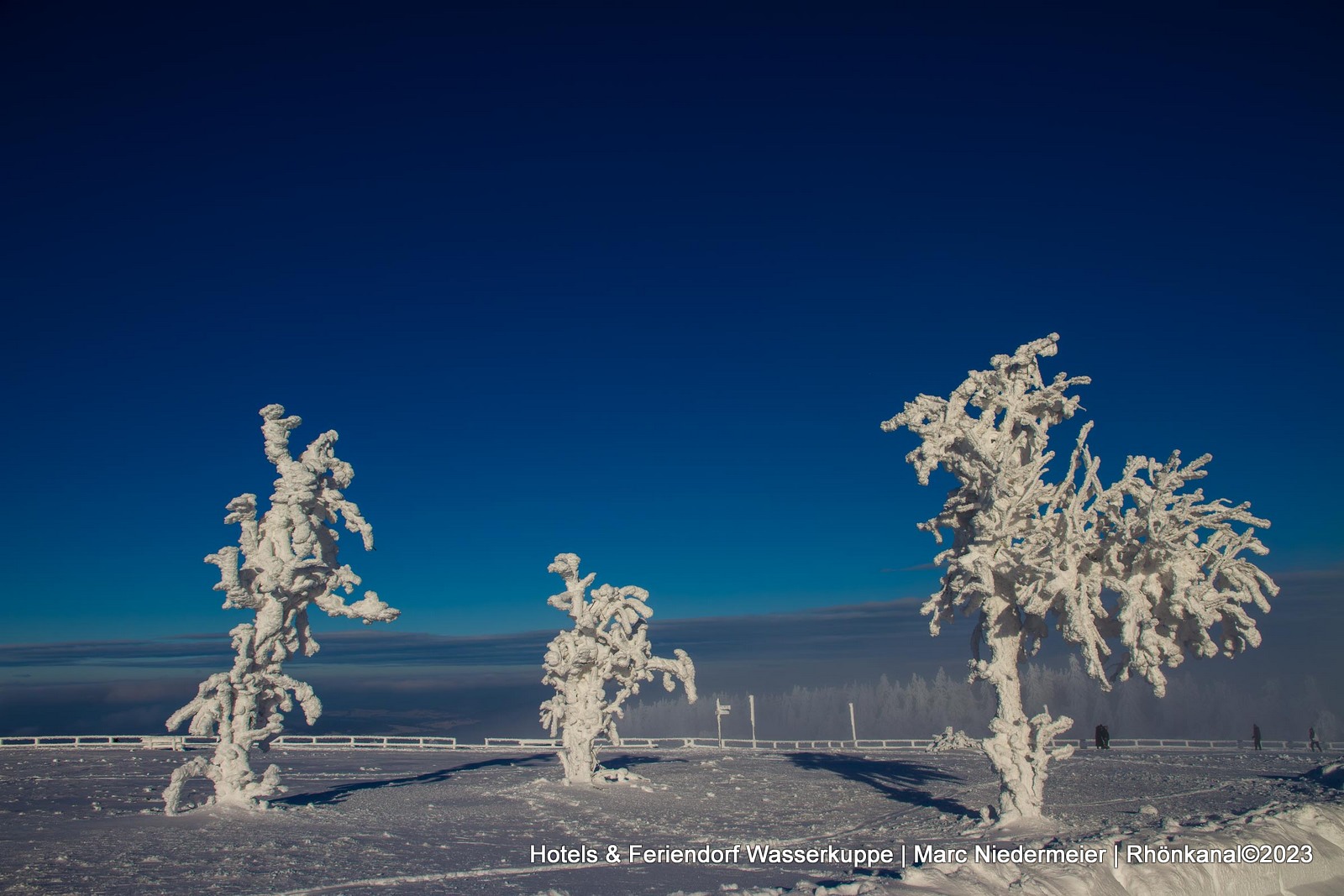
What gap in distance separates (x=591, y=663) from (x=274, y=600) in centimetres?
1029

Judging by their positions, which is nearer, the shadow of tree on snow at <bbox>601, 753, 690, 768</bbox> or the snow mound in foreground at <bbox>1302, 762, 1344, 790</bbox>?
the snow mound in foreground at <bbox>1302, 762, 1344, 790</bbox>

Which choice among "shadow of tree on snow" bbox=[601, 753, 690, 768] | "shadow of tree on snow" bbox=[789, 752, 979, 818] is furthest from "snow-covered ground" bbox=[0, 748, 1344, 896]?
"shadow of tree on snow" bbox=[601, 753, 690, 768]

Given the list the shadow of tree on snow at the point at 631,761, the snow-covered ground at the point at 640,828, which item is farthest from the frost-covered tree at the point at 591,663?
the shadow of tree on snow at the point at 631,761

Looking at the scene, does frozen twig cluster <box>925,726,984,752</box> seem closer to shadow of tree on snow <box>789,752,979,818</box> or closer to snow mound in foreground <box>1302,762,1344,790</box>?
shadow of tree on snow <box>789,752,979,818</box>

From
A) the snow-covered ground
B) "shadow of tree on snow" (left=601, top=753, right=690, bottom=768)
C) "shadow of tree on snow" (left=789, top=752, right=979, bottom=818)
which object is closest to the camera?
the snow-covered ground

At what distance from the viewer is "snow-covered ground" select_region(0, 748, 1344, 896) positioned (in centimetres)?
1213

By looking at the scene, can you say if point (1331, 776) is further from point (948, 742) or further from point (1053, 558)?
point (948, 742)

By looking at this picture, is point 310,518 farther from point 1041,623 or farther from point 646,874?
point 1041,623

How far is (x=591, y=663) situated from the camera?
90.6 feet

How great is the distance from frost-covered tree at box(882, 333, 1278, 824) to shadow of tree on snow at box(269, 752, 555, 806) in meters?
16.3

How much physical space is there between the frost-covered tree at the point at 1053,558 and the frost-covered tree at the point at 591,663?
11008 millimetres

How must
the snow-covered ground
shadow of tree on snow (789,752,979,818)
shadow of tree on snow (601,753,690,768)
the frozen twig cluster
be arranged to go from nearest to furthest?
the snow-covered ground < shadow of tree on snow (789,752,979,818) < shadow of tree on snow (601,753,690,768) < the frozen twig cluster

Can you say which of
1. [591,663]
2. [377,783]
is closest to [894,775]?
[591,663]

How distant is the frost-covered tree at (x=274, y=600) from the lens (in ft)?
65.2
